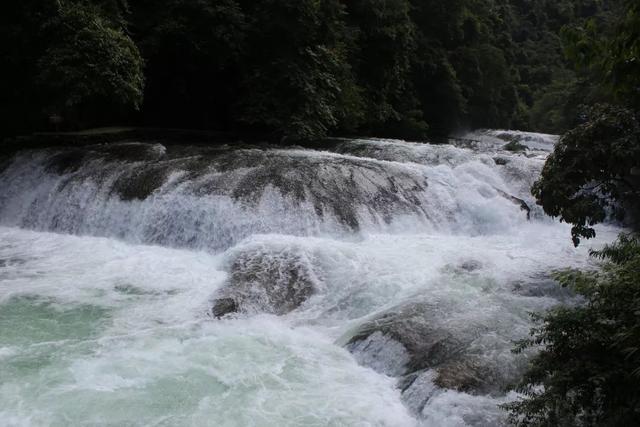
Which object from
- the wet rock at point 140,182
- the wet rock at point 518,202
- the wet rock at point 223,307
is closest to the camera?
the wet rock at point 223,307

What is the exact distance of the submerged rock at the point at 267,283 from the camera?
23.3ft

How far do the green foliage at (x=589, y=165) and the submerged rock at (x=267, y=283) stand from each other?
321 cm

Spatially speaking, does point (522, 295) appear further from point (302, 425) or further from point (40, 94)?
point (40, 94)

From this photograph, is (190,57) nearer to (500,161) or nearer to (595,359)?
(500,161)

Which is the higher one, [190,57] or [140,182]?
[190,57]

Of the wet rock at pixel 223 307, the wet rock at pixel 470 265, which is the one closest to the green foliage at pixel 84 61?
the wet rock at pixel 223 307

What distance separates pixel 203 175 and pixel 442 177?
482 cm

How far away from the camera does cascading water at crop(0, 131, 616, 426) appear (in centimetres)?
510

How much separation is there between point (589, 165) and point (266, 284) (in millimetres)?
4181

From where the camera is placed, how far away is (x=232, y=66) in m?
16.7

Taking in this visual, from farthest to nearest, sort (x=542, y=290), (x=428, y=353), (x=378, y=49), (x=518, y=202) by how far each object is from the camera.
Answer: (x=378, y=49) < (x=518, y=202) < (x=542, y=290) < (x=428, y=353)

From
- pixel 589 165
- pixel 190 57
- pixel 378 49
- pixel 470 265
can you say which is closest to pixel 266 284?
pixel 470 265

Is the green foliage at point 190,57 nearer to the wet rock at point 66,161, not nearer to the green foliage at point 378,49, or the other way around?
the wet rock at point 66,161

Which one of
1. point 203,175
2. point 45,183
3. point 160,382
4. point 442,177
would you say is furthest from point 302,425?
point 45,183
